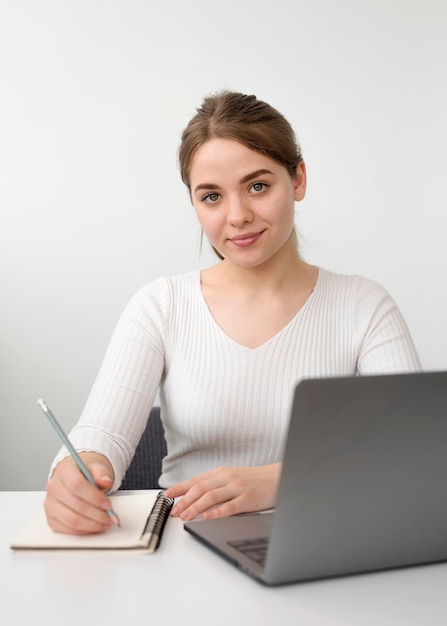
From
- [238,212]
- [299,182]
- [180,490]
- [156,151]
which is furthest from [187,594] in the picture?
[156,151]

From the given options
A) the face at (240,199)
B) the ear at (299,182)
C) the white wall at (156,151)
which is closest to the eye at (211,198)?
the face at (240,199)

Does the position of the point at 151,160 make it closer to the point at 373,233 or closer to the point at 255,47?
the point at 255,47

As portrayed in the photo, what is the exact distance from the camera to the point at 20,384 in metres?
2.79

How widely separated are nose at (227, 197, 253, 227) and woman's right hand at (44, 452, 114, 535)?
0.60 m

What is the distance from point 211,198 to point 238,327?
0.28 m

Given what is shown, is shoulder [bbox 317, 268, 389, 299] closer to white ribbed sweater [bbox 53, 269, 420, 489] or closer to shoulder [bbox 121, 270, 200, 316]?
white ribbed sweater [bbox 53, 269, 420, 489]

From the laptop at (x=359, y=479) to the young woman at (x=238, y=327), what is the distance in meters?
0.65

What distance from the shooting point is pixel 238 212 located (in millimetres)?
1586

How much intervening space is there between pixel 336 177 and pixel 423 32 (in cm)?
54

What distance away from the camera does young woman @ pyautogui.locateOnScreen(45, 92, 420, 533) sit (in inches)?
63.5

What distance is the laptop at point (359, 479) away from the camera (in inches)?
31.7

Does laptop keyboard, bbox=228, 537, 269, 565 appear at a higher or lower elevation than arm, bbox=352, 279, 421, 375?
lower

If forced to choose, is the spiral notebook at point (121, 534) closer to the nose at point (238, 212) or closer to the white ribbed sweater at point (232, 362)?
the white ribbed sweater at point (232, 362)

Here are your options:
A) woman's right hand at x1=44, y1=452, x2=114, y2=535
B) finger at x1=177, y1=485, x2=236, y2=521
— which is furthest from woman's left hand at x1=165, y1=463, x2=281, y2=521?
woman's right hand at x1=44, y1=452, x2=114, y2=535
